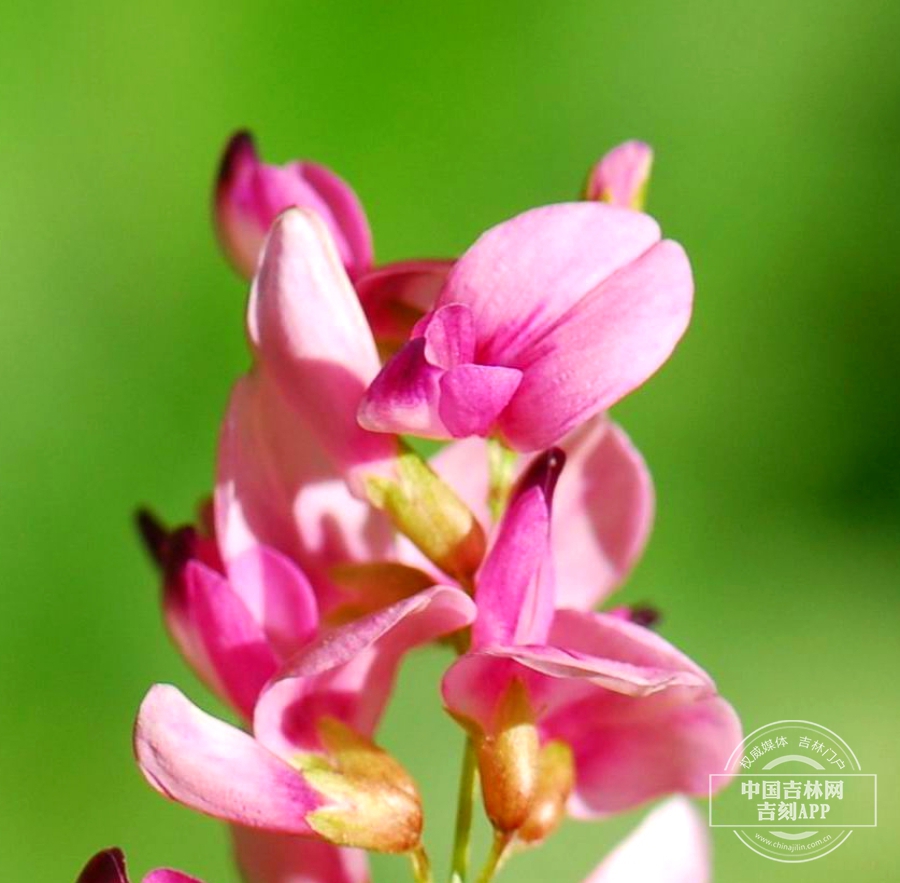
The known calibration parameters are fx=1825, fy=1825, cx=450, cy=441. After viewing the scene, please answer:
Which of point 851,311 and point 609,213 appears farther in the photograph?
point 851,311

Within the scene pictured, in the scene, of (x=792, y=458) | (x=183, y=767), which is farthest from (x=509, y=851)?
(x=792, y=458)

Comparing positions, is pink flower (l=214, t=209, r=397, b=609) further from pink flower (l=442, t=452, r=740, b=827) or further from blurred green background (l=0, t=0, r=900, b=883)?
blurred green background (l=0, t=0, r=900, b=883)

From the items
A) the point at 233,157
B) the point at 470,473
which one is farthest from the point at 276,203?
the point at 470,473

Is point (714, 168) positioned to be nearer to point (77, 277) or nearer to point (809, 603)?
point (809, 603)

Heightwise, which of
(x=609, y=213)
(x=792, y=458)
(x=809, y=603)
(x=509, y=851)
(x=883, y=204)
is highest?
(x=883, y=204)

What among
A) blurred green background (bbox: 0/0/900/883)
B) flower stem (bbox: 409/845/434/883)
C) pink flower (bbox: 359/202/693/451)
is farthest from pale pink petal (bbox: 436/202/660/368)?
blurred green background (bbox: 0/0/900/883)

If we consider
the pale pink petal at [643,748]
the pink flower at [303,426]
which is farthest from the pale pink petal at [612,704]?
the pink flower at [303,426]

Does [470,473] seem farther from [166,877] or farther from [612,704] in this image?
[166,877]
